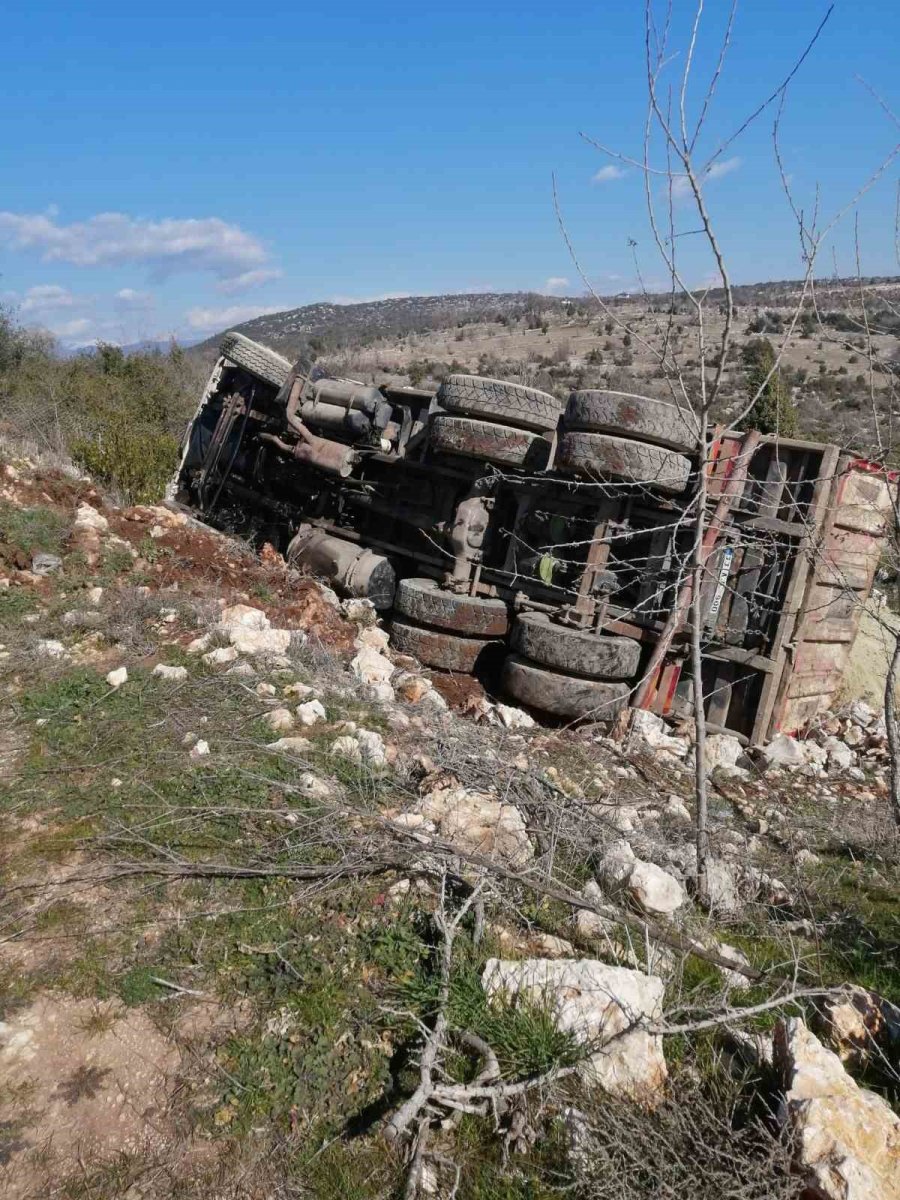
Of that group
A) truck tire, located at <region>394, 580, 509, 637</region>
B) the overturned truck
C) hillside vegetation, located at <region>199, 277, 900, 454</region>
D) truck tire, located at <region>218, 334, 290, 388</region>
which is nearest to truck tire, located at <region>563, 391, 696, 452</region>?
the overturned truck

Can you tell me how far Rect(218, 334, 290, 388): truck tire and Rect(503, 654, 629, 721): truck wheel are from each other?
4.68 m

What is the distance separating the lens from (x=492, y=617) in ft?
21.4

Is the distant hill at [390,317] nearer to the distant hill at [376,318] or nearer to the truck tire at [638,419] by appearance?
the distant hill at [376,318]

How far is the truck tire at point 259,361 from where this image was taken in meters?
9.13

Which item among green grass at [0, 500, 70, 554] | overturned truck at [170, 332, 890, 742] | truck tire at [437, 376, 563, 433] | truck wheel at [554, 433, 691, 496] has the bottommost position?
green grass at [0, 500, 70, 554]

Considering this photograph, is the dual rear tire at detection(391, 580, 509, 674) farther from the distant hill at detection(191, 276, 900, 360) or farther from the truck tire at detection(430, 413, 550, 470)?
the distant hill at detection(191, 276, 900, 360)

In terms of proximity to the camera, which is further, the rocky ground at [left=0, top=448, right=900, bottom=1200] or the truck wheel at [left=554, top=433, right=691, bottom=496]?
the truck wheel at [left=554, top=433, right=691, bottom=496]

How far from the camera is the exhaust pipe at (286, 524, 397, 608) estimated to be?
748 cm

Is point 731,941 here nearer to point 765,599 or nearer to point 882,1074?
point 882,1074

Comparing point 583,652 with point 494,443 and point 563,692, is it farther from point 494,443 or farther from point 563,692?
point 494,443

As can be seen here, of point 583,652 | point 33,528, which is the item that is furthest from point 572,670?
point 33,528

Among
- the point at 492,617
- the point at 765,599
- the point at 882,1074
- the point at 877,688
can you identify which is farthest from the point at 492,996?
the point at 877,688

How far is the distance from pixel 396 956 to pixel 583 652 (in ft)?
11.0

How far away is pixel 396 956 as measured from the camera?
287cm
